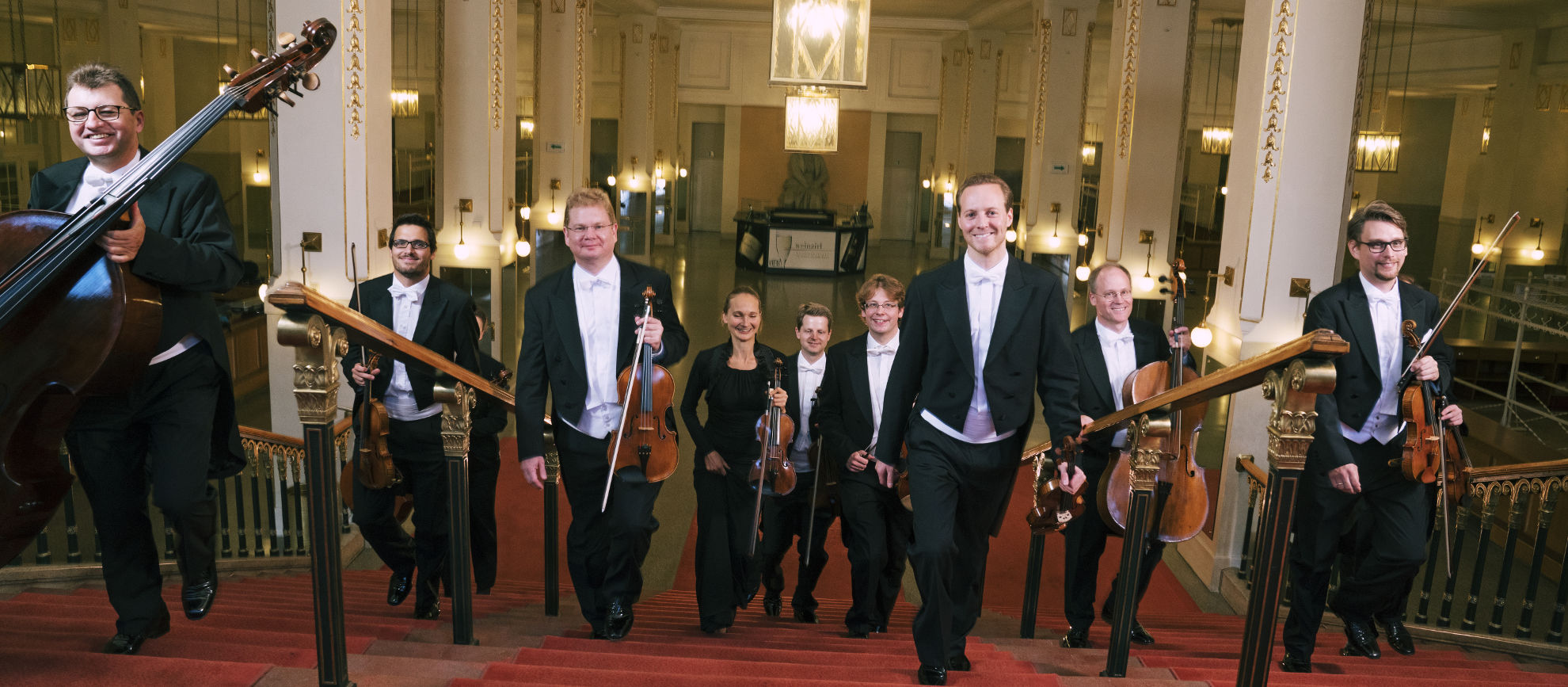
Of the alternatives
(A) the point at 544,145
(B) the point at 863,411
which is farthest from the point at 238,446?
(A) the point at 544,145

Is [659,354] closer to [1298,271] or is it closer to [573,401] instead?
[573,401]

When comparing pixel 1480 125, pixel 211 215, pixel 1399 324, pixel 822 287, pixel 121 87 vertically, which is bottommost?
pixel 822 287

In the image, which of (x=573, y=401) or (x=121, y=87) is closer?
(x=121, y=87)

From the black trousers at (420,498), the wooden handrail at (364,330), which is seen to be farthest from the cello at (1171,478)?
the black trousers at (420,498)

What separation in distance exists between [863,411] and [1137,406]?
125cm

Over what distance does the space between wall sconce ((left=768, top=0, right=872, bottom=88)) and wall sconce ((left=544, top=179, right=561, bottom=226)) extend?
5.90 metres

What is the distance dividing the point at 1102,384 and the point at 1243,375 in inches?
70.4

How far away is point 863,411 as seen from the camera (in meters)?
4.04

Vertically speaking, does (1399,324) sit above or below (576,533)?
above

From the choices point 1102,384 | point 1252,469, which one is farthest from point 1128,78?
point 1102,384

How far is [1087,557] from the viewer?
4.30 metres

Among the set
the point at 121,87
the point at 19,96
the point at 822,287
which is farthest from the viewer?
the point at 822,287

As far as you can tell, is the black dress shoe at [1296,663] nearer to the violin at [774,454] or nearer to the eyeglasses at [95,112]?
the violin at [774,454]

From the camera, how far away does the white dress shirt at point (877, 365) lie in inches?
159
